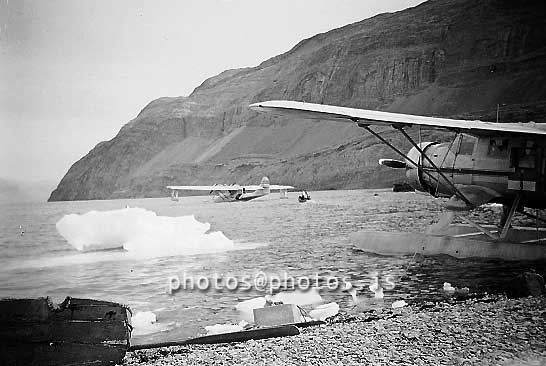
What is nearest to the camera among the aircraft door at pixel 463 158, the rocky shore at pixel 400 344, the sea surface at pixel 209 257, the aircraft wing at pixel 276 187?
the rocky shore at pixel 400 344

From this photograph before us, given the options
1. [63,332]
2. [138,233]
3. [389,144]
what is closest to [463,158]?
[389,144]

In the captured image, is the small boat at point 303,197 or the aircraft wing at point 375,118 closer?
the aircraft wing at point 375,118

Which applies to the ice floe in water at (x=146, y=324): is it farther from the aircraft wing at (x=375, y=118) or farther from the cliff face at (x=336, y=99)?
the aircraft wing at (x=375, y=118)

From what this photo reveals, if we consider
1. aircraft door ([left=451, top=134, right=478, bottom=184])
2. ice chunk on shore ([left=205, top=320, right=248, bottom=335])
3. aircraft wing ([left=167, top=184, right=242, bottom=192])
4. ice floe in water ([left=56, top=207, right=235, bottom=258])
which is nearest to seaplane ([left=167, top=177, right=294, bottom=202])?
aircraft wing ([left=167, top=184, right=242, bottom=192])

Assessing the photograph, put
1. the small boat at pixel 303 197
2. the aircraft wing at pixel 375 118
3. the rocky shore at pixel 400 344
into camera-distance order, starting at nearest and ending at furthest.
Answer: the rocky shore at pixel 400 344 < the aircraft wing at pixel 375 118 < the small boat at pixel 303 197

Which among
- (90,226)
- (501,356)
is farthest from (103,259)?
(501,356)

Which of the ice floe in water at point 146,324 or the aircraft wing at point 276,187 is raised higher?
the aircraft wing at point 276,187

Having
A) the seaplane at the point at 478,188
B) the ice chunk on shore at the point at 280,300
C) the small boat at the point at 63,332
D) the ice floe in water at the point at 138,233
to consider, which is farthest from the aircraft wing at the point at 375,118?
the small boat at the point at 63,332

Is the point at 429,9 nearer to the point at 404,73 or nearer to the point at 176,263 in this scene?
the point at 404,73
